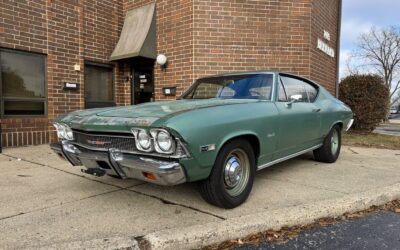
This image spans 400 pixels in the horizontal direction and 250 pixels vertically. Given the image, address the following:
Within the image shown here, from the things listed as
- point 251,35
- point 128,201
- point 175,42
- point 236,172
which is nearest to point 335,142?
point 236,172

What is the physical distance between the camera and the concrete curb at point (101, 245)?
8.34 feet

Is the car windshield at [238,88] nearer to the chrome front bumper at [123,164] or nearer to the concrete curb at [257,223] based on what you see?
the concrete curb at [257,223]

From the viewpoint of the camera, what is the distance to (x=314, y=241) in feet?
9.66

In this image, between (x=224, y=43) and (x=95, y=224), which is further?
(x=224, y=43)

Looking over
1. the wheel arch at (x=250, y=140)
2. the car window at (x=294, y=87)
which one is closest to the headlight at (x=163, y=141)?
the wheel arch at (x=250, y=140)

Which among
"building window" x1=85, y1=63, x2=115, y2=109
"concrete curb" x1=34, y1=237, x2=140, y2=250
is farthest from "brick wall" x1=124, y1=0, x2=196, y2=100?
"concrete curb" x1=34, y1=237, x2=140, y2=250

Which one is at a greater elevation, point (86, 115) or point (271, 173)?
point (86, 115)

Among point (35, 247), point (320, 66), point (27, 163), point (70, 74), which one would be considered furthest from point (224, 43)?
point (35, 247)

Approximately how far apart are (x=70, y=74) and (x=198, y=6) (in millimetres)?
3404

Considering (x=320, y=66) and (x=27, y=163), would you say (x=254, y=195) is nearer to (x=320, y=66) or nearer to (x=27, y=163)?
(x=27, y=163)

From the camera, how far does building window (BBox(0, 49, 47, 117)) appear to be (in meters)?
7.20

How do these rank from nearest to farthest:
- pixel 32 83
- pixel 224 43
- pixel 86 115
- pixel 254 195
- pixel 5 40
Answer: pixel 86 115 < pixel 254 195 < pixel 5 40 < pixel 32 83 < pixel 224 43

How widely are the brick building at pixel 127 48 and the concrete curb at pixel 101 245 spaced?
17.8 feet

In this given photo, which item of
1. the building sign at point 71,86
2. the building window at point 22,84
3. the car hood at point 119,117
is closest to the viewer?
the car hood at point 119,117
